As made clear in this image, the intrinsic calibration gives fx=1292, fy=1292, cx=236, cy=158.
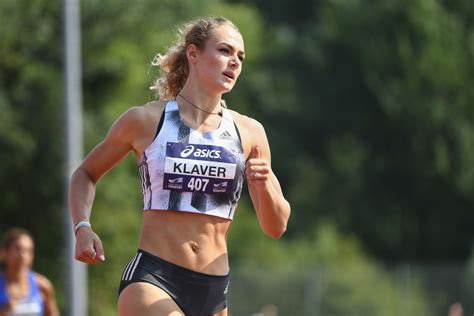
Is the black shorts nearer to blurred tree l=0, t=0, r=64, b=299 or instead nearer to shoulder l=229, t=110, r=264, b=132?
shoulder l=229, t=110, r=264, b=132

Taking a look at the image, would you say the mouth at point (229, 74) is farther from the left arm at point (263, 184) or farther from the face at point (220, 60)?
the left arm at point (263, 184)

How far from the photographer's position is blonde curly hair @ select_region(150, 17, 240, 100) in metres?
6.36

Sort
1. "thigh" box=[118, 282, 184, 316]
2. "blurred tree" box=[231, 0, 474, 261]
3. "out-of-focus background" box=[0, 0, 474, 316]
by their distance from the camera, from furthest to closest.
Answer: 1. "blurred tree" box=[231, 0, 474, 261]
2. "out-of-focus background" box=[0, 0, 474, 316]
3. "thigh" box=[118, 282, 184, 316]

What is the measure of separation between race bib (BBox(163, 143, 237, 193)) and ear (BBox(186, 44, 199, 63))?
51 cm

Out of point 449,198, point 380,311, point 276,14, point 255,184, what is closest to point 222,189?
point 255,184

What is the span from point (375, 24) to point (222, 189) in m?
35.4

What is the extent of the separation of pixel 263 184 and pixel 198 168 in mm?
312

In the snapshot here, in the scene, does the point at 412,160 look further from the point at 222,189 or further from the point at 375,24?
the point at 222,189

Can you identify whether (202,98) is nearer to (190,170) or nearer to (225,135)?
(225,135)

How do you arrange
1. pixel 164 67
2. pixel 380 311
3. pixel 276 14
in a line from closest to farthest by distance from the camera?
pixel 164 67, pixel 380 311, pixel 276 14

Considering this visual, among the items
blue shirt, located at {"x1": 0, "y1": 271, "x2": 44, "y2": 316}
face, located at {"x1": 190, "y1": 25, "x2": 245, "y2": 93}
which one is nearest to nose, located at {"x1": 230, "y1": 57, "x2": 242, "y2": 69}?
face, located at {"x1": 190, "y1": 25, "x2": 245, "y2": 93}

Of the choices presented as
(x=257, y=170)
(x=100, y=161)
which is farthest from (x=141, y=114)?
(x=257, y=170)

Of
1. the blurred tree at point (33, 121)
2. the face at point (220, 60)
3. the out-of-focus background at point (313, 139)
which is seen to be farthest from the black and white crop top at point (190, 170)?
the blurred tree at point (33, 121)

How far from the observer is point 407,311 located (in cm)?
2816
